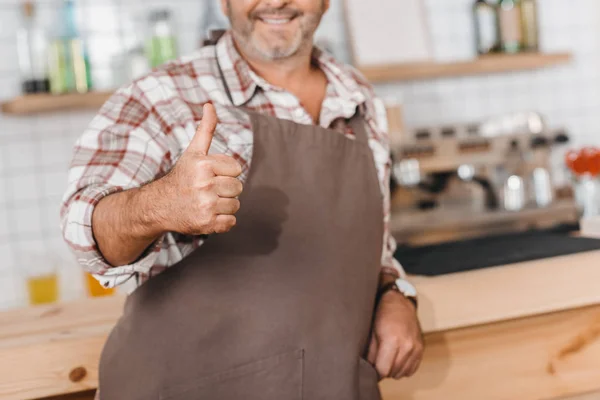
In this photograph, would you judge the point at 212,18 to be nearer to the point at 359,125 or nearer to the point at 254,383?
the point at 359,125

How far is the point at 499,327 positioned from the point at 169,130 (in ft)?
2.43

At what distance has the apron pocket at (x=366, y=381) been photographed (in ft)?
3.83

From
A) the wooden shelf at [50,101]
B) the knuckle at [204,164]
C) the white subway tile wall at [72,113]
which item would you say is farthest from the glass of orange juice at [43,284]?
the knuckle at [204,164]

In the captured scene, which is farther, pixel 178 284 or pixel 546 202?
pixel 546 202

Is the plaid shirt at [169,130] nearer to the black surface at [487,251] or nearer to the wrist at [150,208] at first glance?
the wrist at [150,208]

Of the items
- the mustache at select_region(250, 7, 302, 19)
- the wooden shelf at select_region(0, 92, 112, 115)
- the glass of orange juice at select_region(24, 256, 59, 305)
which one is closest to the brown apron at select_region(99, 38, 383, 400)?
the mustache at select_region(250, 7, 302, 19)

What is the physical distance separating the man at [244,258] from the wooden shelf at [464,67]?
5.34ft

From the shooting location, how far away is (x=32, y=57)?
253 cm

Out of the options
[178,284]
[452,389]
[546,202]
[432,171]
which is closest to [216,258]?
[178,284]

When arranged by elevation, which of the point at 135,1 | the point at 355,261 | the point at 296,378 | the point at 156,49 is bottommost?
the point at 296,378

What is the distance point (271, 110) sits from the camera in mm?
1249

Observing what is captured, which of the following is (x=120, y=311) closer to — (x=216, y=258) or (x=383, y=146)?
(x=216, y=258)

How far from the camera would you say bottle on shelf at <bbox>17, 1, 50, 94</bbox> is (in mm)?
2514

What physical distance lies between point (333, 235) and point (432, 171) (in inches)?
51.8
